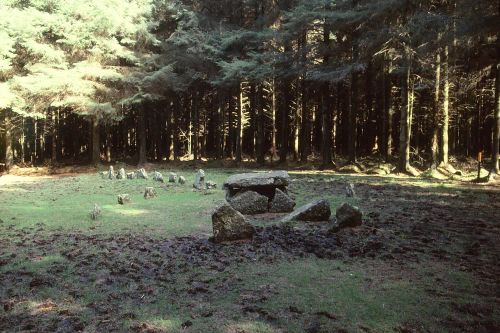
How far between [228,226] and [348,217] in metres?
2.73

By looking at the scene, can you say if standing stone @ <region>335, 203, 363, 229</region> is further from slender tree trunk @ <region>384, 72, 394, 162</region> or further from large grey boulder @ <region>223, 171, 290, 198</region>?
slender tree trunk @ <region>384, 72, 394, 162</region>

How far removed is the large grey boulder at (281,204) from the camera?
1126 cm

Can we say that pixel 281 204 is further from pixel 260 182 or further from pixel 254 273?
pixel 254 273

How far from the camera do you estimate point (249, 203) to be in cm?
1105

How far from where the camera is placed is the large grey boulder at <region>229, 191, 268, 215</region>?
10992 mm

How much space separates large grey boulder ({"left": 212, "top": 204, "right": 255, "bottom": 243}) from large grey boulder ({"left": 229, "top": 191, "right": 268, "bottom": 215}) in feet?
9.42

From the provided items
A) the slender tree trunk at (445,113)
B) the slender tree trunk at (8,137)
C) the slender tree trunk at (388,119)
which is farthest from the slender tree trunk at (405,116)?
the slender tree trunk at (8,137)

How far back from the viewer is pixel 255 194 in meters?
11.2

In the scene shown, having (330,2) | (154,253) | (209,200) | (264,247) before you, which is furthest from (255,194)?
(330,2)

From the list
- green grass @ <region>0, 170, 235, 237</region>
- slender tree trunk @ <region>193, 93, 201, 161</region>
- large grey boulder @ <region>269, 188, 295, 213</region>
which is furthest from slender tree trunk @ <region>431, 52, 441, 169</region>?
slender tree trunk @ <region>193, 93, 201, 161</region>

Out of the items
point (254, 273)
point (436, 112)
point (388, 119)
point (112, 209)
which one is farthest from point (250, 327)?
point (388, 119)

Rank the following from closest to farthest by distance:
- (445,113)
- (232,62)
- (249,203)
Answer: (249,203), (445,113), (232,62)

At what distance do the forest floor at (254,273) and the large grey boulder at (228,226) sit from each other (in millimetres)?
243

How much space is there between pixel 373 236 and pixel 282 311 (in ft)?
13.4
